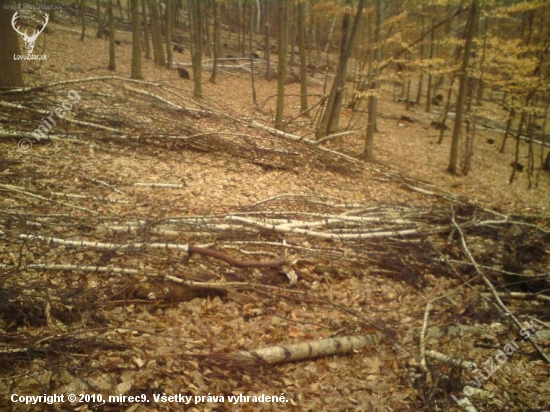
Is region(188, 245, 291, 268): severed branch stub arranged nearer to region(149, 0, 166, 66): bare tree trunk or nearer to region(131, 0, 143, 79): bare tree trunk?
region(131, 0, 143, 79): bare tree trunk

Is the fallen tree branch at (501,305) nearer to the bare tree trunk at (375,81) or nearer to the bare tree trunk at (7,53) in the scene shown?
the bare tree trunk at (375,81)

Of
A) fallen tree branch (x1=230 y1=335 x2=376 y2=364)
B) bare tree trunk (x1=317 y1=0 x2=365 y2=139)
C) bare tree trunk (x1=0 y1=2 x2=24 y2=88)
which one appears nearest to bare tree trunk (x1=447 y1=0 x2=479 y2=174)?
bare tree trunk (x1=317 y1=0 x2=365 y2=139)

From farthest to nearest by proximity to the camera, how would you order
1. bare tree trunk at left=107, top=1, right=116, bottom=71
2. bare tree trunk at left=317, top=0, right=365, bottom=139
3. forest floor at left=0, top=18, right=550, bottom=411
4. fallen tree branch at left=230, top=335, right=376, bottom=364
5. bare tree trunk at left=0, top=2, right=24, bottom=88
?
1. bare tree trunk at left=107, top=1, right=116, bottom=71
2. bare tree trunk at left=317, top=0, right=365, bottom=139
3. bare tree trunk at left=0, top=2, right=24, bottom=88
4. fallen tree branch at left=230, top=335, right=376, bottom=364
5. forest floor at left=0, top=18, right=550, bottom=411

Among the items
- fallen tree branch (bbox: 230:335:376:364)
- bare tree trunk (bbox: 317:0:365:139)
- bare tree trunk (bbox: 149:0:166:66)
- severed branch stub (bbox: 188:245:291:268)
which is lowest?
fallen tree branch (bbox: 230:335:376:364)

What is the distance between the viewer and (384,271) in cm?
522

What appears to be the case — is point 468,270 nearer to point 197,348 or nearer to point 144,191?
point 197,348

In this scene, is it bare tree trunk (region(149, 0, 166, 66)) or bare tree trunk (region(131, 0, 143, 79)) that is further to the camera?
bare tree trunk (region(149, 0, 166, 66))

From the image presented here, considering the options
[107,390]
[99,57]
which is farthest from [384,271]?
[99,57]

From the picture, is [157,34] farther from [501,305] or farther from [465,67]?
[501,305]

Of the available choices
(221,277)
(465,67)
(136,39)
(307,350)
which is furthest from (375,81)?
(307,350)

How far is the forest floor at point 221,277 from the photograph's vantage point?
3154 mm

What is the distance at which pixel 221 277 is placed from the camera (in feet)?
14.2

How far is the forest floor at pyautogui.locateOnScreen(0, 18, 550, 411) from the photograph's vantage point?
3154 millimetres

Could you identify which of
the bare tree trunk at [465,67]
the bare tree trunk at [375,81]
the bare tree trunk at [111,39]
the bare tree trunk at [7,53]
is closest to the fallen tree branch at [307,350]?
the bare tree trunk at [7,53]
